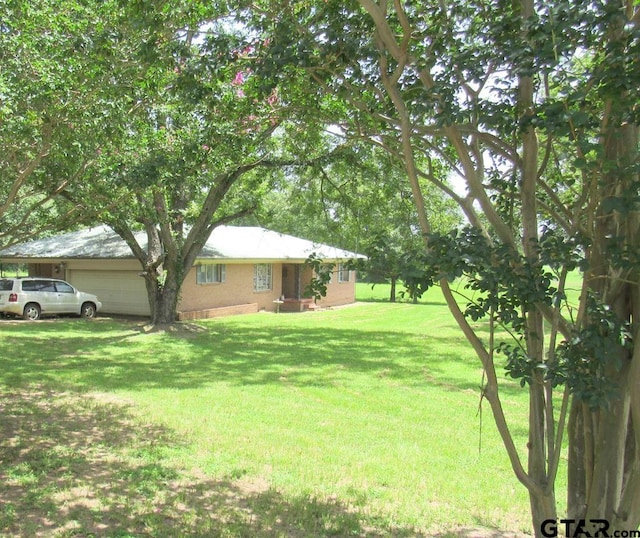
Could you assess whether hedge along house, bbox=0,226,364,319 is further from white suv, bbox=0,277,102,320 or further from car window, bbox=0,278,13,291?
car window, bbox=0,278,13,291

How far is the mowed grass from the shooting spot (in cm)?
468

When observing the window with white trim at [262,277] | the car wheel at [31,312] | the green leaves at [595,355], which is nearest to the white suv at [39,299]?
the car wheel at [31,312]

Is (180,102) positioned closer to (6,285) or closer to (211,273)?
(6,285)

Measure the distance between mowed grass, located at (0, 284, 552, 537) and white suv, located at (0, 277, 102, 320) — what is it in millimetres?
7349

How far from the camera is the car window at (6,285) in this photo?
20.4 metres

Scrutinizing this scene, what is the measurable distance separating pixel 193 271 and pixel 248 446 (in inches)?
675

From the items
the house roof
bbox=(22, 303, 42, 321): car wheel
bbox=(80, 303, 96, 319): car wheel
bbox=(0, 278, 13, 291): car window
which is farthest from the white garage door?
bbox=(0, 278, 13, 291): car window

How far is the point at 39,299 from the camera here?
2078 centimetres

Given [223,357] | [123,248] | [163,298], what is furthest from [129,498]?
[123,248]

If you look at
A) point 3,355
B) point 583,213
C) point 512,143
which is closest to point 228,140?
point 512,143

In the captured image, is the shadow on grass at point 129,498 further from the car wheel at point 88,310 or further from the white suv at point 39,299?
the car wheel at point 88,310

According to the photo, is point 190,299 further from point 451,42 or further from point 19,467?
point 451,42

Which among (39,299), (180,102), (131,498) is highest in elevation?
(180,102)

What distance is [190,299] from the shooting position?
22.9 meters
